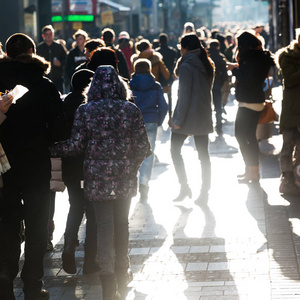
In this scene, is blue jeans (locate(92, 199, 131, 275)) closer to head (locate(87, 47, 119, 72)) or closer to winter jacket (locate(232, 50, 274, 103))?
head (locate(87, 47, 119, 72))

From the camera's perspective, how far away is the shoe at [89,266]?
684 centimetres

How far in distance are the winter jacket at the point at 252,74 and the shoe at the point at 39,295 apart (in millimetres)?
4655

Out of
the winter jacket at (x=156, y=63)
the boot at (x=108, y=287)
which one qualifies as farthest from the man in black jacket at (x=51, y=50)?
the boot at (x=108, y=287)

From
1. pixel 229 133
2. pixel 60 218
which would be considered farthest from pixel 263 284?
pixel 229 133

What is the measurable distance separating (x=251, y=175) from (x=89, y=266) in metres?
3.96

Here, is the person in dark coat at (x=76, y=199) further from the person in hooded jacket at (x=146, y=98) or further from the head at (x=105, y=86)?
the person in hooded jacket at (x=146, y=98)

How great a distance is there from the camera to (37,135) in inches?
238

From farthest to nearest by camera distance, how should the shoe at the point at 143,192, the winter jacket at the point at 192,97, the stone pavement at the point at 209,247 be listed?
the shoe at the point at 143,192
the winter jacket at the point at 192,97
the stone pavement at the point at 209,247

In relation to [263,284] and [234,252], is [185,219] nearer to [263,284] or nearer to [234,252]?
[234,252]

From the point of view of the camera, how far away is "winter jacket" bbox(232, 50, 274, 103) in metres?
10.1

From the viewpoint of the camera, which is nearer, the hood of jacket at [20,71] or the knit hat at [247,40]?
the hood of jacket at [20,71]

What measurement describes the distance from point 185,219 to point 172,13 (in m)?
98.2

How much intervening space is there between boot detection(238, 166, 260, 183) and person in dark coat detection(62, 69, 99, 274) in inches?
149

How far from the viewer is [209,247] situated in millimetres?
7473
